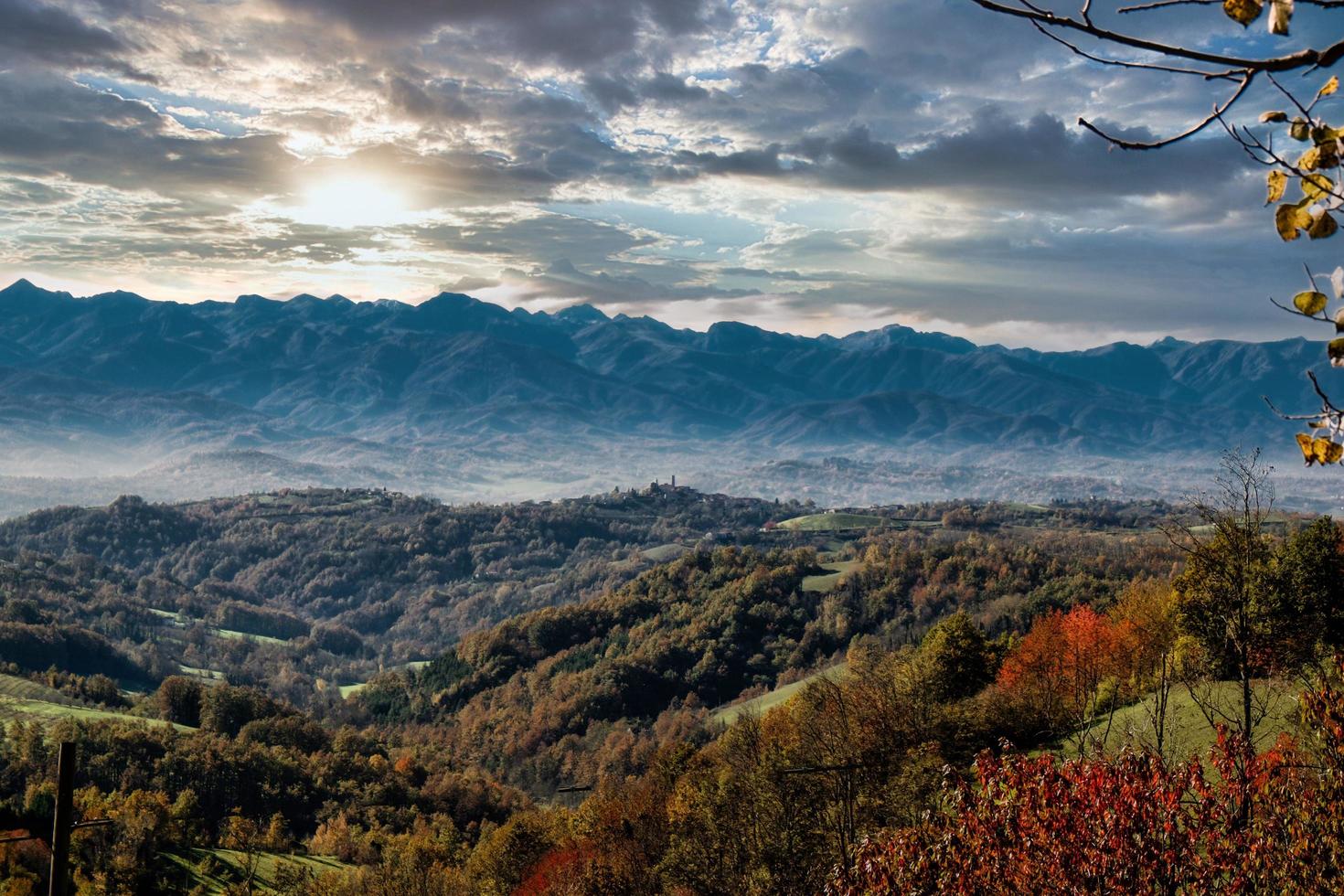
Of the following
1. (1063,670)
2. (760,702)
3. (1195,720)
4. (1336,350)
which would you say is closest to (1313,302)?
(1336,350)

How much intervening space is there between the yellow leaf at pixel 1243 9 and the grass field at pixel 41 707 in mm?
161524

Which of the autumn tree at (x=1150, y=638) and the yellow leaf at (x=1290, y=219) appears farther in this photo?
the autumn tree at (x=1150, y=638)

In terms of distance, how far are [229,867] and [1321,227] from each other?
111333 millimetres

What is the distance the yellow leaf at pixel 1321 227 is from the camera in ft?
15.2

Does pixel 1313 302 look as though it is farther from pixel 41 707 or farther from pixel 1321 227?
pixel 41 707

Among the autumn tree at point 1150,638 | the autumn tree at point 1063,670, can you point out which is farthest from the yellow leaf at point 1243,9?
the autumn tree at point 1150,638

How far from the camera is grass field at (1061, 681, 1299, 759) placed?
40.8 meters

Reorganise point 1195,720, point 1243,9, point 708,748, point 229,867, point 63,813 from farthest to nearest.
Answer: point 229,867 → point 708,748 → point 1195,720 → point 63,813 → point 1243,9

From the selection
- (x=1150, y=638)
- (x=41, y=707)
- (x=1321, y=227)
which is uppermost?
(x=1321, y=227)

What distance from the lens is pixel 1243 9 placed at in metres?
4.66

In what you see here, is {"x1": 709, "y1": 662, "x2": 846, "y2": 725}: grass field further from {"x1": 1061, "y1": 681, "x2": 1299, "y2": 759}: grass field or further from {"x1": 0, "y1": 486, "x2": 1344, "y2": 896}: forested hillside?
{"x1": 1061, "y1": 681, "x2": 1299, "y2": 759}: grass field

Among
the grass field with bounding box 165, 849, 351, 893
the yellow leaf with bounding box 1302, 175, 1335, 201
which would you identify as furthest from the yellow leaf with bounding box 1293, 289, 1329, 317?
the grass field with bounding box 165, 849, 351, 893

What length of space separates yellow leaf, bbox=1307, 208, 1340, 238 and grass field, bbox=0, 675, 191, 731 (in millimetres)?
161471

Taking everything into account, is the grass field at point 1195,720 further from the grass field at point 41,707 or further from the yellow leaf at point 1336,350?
the grass field at point 41,707
